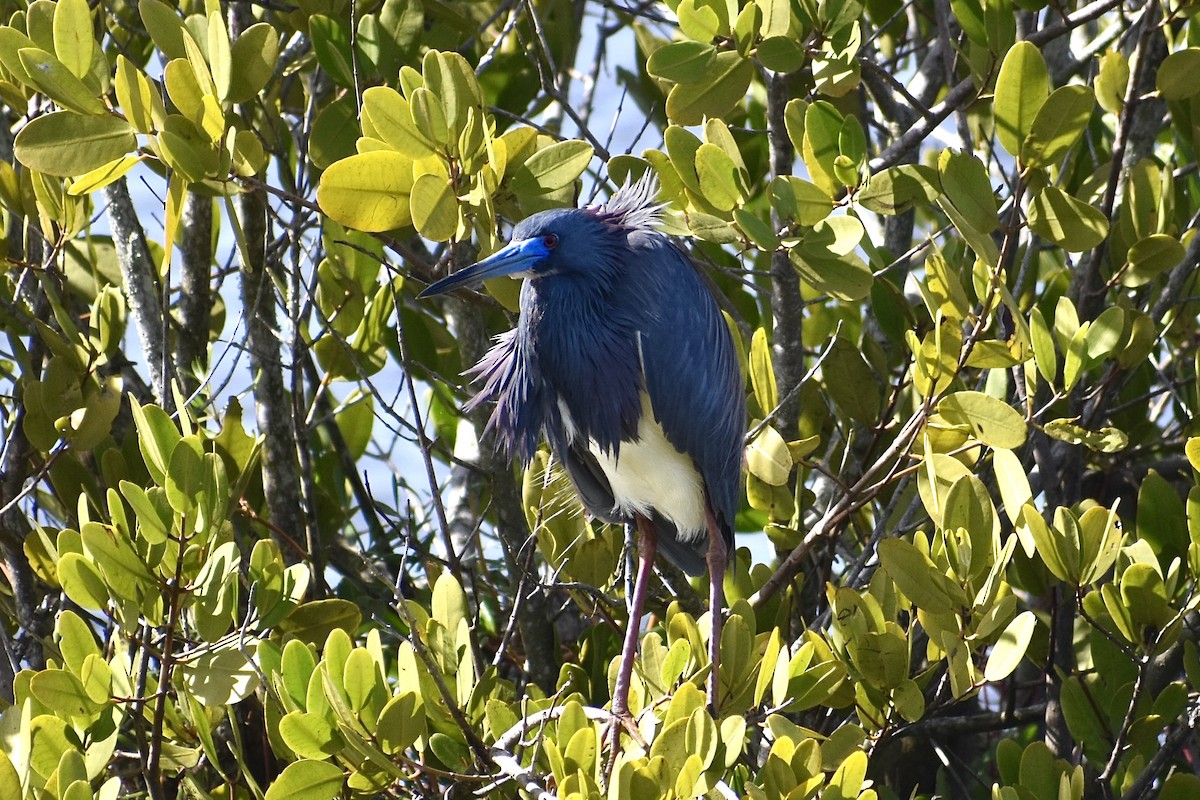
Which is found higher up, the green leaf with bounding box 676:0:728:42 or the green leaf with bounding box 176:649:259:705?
the green leaf with bounding box 676:0:728:42

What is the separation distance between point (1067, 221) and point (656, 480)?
1304 mm

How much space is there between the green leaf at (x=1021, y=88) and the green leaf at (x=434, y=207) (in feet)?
3.30

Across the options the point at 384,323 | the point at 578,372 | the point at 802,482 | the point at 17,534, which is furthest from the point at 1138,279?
the point at 17,534

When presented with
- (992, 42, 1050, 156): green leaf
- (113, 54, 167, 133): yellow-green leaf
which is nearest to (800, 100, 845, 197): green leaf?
(992, 42, 1050, 156): green leaf

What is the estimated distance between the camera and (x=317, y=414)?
14.1 ft

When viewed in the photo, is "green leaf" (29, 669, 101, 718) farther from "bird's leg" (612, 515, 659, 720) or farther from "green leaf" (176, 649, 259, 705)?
"bird's leg" (612, 515, 659, 720)

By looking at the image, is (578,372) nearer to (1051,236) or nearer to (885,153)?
(885,153)

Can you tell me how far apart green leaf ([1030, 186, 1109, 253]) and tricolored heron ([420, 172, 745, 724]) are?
0.91m

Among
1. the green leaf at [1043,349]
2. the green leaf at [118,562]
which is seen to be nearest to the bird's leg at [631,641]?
the green leaf at [118,562]

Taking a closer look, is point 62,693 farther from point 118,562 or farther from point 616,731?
point 616,731

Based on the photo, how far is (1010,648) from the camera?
7.97ft

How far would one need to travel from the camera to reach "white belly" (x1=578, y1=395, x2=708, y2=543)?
3.53 meters

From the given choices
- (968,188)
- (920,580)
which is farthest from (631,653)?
(968,188)

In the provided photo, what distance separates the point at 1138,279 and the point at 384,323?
1812mm
